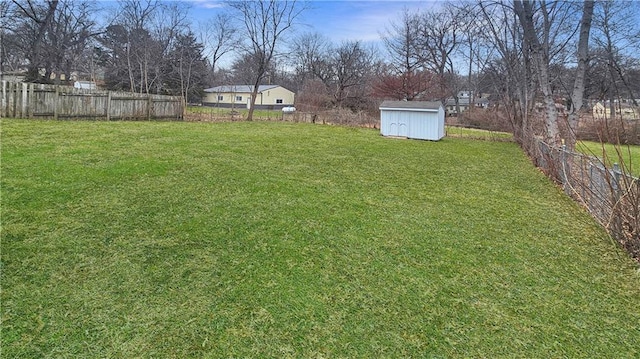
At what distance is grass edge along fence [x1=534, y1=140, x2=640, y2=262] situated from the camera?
114 inches

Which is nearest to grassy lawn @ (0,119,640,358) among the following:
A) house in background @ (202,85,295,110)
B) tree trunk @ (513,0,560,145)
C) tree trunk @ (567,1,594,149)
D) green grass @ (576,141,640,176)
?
green grass @ (576,141,640,176)

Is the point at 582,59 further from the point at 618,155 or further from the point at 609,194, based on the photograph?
the point at 618,155

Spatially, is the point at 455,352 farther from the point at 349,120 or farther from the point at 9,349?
the point at 349,120

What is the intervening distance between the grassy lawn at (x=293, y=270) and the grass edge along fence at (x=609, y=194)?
156 millimetres

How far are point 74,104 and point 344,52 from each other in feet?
78.7

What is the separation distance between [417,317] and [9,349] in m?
2.08

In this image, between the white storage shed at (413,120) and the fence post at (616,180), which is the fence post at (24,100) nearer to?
the white storage shed at (413,120)

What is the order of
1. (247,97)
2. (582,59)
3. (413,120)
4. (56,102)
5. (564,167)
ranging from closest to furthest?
(564,167) → (582,59) → (56,102) → (413,120) → (247,97)

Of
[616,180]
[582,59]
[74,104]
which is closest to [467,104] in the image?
[582,59]

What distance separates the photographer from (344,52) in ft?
99.8

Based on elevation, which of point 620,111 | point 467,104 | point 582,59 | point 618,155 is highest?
point 467,104

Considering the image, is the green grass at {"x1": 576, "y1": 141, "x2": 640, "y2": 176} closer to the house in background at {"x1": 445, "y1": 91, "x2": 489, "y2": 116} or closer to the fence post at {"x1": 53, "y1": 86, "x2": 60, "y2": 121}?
the fence post at {"x1": 53, "y1": 86, "x2": 60, "y2": 121}

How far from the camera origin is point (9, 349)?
1.61m

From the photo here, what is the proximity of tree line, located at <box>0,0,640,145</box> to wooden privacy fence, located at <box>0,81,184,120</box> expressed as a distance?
742 cm
